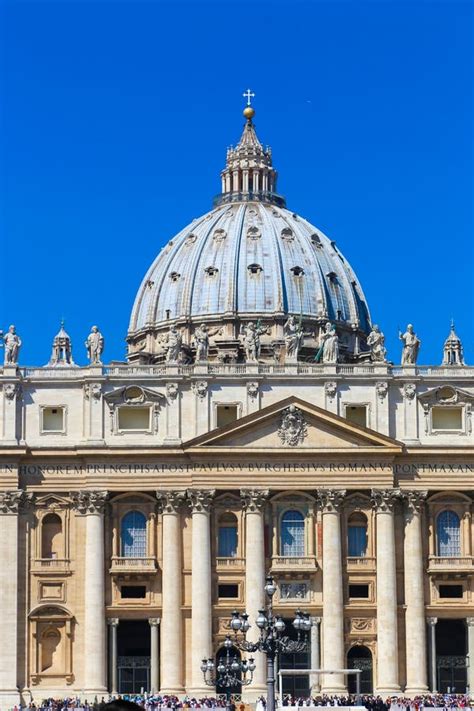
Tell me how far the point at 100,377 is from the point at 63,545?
8.06 metres

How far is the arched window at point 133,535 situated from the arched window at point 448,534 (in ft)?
45.9

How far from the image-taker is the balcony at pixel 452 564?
94.8 metres

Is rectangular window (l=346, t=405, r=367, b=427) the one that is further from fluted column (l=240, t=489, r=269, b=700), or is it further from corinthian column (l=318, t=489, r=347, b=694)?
fluted column (l=240, t=489, r=269, b=700)

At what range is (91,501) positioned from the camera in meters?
94.4

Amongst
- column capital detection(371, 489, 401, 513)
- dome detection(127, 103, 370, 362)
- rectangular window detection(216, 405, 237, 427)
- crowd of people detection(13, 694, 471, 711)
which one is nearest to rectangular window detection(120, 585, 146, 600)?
crowd of people detection(13, 694, 471, 711)

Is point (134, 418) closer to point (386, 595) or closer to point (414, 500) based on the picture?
point (414, 500)

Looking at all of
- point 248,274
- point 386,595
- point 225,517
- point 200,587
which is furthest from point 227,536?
point 248,274

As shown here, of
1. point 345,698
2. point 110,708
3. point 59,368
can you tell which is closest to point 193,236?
point 59,368

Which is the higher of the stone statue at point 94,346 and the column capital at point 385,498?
the stone statue at point 94,346

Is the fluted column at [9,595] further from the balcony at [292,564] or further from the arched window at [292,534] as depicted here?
the arched window at [292,534]

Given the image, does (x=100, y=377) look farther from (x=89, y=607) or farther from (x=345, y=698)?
(x=345, y=698)

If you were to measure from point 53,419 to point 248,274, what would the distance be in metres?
47.1

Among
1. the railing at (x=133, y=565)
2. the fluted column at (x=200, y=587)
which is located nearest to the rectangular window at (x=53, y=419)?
the railing at (x=133, y=565)

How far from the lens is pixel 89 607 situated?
92.9m
